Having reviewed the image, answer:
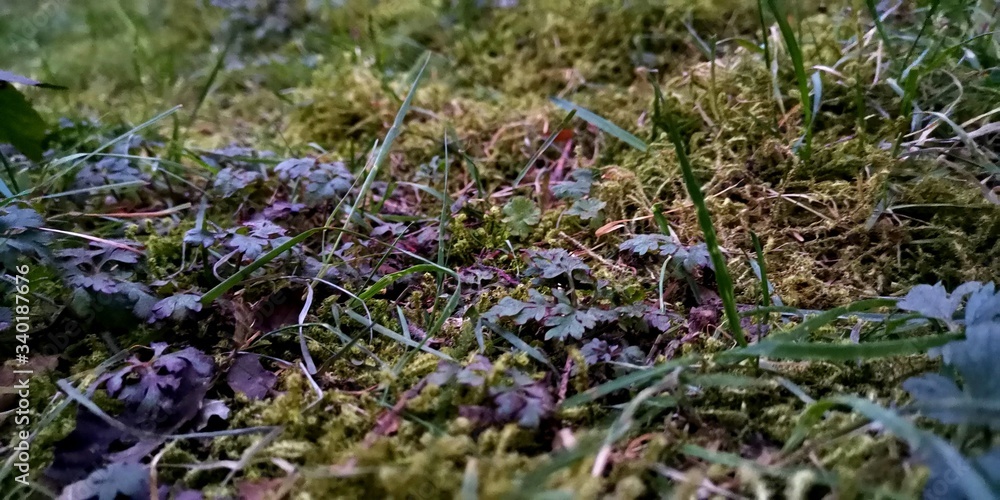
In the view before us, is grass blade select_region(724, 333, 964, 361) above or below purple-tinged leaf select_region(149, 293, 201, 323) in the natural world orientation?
above

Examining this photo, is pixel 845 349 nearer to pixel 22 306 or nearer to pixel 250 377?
pixel 250 377

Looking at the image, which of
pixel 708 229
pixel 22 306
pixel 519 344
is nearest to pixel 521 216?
pixel 519 344

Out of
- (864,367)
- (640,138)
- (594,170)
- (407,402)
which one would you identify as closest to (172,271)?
(407,402)

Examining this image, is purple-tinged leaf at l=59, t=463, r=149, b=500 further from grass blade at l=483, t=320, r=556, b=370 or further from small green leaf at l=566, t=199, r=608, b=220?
small green leaf at l=566, t=199, r=608, b=220

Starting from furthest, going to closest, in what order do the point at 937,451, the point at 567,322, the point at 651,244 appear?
the point at 651,244
the point at 567,322
the point at 937,451

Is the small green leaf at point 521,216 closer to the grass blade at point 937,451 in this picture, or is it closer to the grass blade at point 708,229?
the grass blade at point 708,229

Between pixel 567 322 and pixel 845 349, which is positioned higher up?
pixel 845 349

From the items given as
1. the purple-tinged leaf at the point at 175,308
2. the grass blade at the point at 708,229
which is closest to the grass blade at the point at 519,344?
the grass blade at the point at 708,229

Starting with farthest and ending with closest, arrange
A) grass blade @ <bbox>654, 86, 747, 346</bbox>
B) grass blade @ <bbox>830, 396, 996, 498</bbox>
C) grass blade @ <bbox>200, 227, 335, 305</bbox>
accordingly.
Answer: grass blade @ <bbox>200, 227, 335, 305</bbox> → grass blade @ <bbox>654, 86, 747, 346</bbox> → grass blade @ <bbox>830, 396, 996, 498</bbox>

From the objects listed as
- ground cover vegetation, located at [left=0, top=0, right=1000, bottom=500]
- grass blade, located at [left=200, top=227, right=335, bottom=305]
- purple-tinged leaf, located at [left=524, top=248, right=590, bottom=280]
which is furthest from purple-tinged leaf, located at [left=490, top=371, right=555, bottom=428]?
grass blade, located at [left=200, top=227, right=335, bottom=305]
